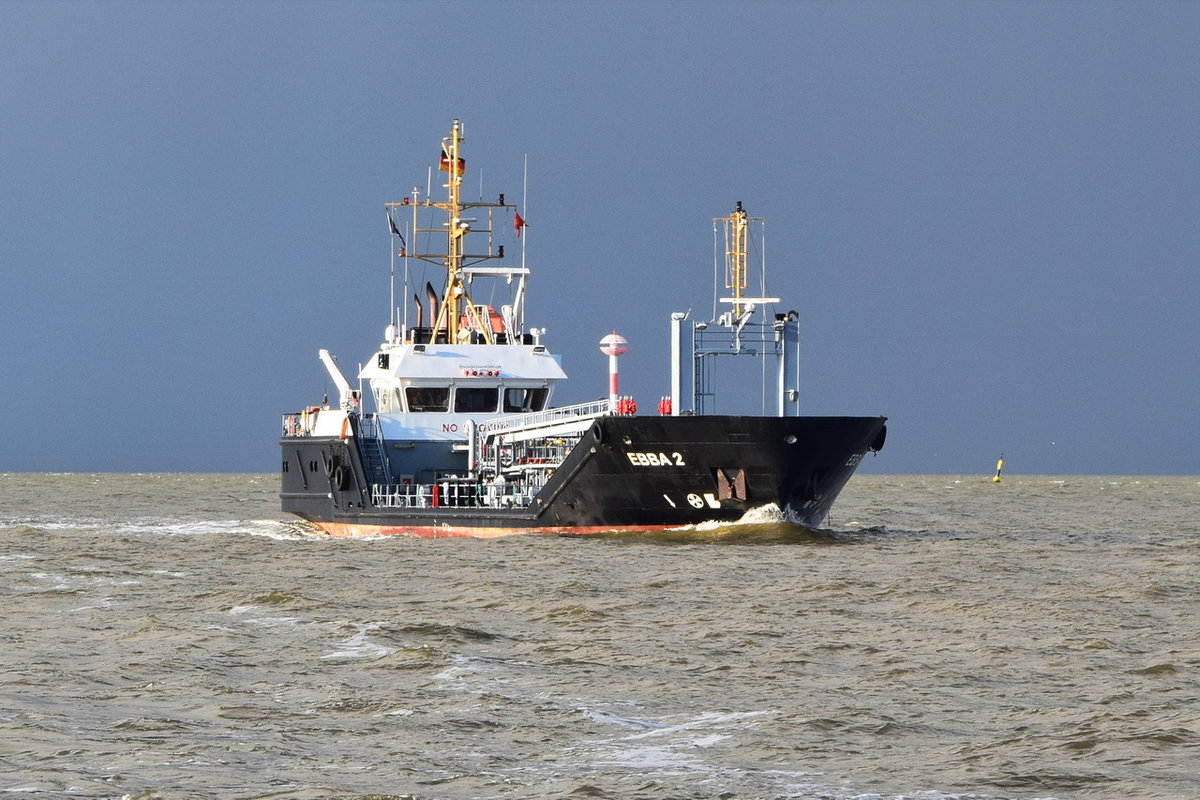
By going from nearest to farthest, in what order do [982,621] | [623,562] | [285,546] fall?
[982,621], [623,562], [285,546]

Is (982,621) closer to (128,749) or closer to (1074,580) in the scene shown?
(1074,580)

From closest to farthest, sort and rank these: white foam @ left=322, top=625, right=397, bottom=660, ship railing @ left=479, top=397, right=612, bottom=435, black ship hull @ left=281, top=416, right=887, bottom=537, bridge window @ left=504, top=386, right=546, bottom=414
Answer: white foam @ left=322, top=625, right=397, bottom=660
black ship hull @ left=281, top=416, right=887, bottom=537
ship railing @ left=479, top=397, right=612, bottom=435
bridge window @ left=504, top=386, right=546, bottom=414

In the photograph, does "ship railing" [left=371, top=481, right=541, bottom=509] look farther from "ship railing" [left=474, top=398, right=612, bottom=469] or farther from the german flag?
the german flag

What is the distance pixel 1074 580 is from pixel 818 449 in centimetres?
694

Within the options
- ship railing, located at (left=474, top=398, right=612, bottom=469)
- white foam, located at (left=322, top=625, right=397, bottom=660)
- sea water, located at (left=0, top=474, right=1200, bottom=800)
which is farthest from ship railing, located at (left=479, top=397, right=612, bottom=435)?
white foam, located at (left=322, top=625, right=397, bottom=660)

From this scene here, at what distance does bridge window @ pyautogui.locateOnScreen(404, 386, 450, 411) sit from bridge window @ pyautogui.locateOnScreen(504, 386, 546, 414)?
1.52 meters

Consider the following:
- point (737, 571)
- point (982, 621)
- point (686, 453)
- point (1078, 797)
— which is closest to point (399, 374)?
point (686, 453)

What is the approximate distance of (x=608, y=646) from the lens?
19531 mm

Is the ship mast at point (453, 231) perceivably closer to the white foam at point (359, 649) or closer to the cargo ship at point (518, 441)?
the cargo ship at point (518, 441)

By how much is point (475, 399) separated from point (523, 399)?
1272 millimetres

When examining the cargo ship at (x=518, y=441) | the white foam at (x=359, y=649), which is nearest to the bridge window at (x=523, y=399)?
the cargo ship at (x=518, y=441)

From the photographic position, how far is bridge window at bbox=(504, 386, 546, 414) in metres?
41.9

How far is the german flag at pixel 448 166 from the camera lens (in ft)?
151

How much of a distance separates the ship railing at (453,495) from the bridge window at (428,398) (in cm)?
214
